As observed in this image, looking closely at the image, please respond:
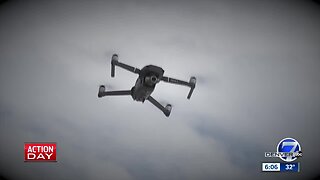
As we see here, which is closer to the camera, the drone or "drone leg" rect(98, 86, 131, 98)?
the drone

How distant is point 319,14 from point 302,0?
91 centimetres

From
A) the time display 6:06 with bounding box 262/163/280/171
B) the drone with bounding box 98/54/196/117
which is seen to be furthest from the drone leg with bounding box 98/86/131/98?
the time display 6:06 with bounding box 262/163/280/171

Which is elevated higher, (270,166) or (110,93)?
(110,93)

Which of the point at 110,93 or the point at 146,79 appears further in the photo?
the point at 110,93

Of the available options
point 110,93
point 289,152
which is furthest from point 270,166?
point 110,93
